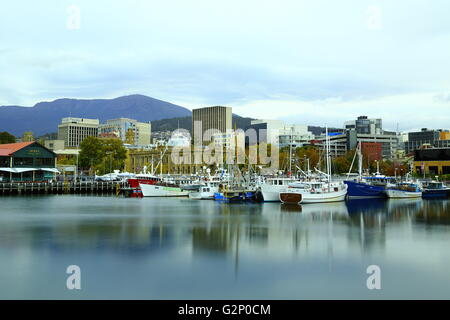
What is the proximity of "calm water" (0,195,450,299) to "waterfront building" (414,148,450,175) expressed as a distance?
84.2 m

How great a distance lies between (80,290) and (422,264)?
16.7 metres

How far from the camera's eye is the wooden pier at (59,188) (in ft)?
267

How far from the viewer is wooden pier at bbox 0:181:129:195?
267 ft

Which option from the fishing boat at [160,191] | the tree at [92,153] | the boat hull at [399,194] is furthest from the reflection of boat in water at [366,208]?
the tree at [92,153]

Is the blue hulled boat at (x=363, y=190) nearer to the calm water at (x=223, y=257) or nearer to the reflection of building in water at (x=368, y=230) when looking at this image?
the reflection of building in water at (x=368, y=230)

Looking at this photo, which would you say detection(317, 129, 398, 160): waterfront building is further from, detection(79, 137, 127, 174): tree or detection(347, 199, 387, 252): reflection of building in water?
detection(347, 199, 387, 252): reflection of building in water

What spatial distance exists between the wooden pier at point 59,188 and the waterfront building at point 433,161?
77759 millimetres

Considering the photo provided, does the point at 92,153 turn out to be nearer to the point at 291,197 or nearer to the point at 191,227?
the point at 291,197

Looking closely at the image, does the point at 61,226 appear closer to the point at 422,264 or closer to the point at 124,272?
the point at 124,272

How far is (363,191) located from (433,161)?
55.6 meters

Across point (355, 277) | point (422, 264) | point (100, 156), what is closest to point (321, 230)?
point (422, 264)

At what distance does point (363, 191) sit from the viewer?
72000 millimetres

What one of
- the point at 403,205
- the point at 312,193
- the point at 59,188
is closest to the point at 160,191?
the point at 59,188
